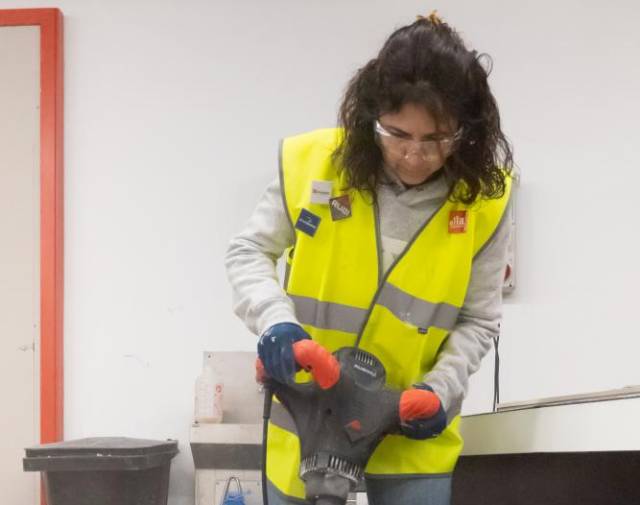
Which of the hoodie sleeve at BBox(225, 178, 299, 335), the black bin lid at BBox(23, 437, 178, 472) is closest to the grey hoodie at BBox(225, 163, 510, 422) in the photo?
the hoodie sleeve at BBox(225, 178, 299, 335)

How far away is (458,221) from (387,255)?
5.0 inches

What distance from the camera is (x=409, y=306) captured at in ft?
3.92

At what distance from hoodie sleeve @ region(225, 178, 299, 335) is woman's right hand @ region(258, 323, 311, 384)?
0.21 ft

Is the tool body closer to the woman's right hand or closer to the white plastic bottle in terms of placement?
the woman's right hand

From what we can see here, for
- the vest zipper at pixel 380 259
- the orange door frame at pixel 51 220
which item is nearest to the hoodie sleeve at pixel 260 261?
the vest zipper at pixel 380 259

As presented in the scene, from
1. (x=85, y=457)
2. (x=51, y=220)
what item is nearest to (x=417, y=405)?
(x=85, y=457)

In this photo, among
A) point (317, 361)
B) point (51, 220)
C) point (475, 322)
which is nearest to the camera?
point (317, 361)

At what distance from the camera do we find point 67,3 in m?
2.58

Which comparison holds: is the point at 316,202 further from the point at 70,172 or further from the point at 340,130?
the point at 70,172

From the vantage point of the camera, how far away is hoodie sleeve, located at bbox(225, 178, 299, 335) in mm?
1147

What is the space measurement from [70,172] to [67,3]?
1.93 feet

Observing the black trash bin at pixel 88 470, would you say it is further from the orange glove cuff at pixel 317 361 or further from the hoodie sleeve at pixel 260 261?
the orange glove cuff at pixel 317 361

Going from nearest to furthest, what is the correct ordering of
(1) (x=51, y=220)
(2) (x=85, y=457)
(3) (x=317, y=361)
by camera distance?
(3) (x=317, y=361) → (2) (x=85, y=457) → (1) (x=51, y=220)

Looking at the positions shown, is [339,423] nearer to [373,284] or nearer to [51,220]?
[373,284]
